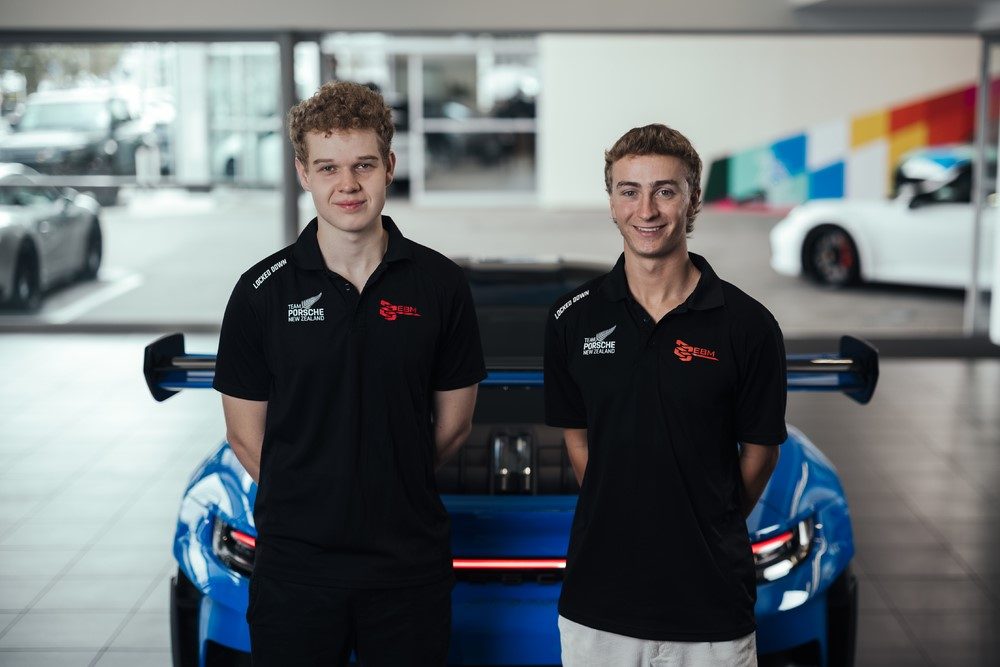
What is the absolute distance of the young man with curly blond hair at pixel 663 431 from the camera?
230 centimetres

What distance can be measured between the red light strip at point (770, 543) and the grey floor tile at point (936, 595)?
5.98 feet

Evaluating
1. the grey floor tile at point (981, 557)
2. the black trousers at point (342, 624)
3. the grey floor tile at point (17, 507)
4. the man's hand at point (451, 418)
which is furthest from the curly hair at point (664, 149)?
the grey floor tile at point (17, 507)

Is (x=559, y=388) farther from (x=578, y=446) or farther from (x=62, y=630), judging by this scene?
(x=62, y=630)

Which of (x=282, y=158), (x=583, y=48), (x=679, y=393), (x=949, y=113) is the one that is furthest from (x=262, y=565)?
(x=583, y=48)

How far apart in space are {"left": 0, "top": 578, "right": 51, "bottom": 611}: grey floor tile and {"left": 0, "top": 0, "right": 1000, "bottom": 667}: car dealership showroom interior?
0.03m

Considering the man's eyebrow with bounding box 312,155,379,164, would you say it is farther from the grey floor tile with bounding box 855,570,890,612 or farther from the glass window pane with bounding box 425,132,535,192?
the glass window pane with bounding box 425,132,535,192

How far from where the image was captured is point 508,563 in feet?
9.57

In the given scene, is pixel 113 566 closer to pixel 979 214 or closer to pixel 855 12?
pixel 855 12

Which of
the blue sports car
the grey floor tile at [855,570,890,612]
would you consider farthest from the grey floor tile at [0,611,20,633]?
the grey floor tile at [855,570,890,612]

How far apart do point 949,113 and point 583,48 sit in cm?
416

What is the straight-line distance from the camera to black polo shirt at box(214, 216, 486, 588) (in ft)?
7.90

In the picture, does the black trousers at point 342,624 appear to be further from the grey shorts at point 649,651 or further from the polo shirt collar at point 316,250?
the polo shirt collar at point 316,250

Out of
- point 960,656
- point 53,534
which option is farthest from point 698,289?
point 53,534

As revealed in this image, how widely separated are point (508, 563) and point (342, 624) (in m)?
0.59
